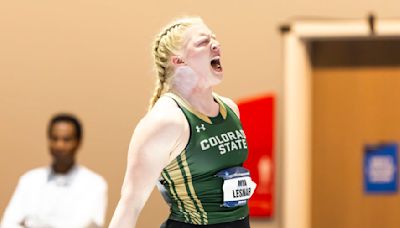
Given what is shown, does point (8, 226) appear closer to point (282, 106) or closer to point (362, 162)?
point (282, 106)

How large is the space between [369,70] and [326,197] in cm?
70

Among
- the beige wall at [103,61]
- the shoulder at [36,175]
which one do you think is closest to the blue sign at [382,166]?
the beige wall at [103,61]

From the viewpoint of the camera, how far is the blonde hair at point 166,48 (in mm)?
1936

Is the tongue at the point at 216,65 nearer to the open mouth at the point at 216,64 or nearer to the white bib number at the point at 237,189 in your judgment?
the open mouth at the point at 216,64

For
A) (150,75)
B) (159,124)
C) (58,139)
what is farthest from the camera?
(150,75)

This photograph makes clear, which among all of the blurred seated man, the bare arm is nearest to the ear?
the bare arm

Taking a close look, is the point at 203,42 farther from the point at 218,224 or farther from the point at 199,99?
the point at 218,224

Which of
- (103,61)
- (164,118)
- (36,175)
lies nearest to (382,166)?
(103,61)

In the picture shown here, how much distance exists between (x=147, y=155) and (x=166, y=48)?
28 cm

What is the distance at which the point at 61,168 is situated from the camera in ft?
10.8

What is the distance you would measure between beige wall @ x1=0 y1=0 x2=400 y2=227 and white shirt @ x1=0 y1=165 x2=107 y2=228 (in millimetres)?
917

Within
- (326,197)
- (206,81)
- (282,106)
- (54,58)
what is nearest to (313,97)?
(282,106)

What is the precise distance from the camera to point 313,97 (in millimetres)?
4309

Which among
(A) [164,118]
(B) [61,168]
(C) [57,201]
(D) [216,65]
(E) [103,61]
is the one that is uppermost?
(E) [103,61]
